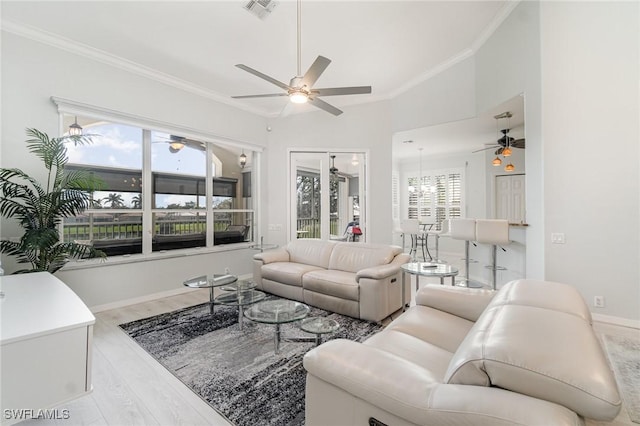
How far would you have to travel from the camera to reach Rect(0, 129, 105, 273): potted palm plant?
2.82 m

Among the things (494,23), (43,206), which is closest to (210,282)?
(43,206)

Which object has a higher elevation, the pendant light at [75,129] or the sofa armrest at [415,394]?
the pendant light at [75,129]

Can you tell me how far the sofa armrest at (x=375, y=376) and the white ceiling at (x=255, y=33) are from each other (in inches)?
128

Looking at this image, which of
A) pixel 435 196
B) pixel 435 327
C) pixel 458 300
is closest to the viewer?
pixel 435 327

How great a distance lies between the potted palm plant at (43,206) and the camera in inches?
111

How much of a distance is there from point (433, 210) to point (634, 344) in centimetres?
632

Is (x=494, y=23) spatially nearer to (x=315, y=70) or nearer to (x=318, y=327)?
(x=315, y=70)

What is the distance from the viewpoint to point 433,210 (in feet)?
29.2

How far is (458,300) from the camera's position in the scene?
2.22 m

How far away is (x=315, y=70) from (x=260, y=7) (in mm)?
1022

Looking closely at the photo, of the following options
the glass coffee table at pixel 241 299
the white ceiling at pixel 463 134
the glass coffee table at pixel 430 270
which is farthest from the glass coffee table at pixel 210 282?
the white ceiling at pixel 463 134

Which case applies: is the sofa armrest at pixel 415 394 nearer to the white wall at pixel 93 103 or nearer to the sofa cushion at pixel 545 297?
the sofa cushion at pixel 545 297

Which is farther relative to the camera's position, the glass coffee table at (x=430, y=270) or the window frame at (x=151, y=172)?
the window frame at (x=151, y=172)

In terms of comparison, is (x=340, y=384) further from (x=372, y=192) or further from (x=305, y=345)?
(x=372, y=192)
